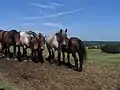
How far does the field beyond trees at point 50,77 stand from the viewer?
1308 centimetres

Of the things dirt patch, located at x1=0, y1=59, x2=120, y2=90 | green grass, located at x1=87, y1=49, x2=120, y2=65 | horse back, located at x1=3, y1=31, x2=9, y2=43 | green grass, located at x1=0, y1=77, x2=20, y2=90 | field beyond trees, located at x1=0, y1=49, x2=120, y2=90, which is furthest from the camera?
green grass, located at x1=87, y1=49, x2=120, y2=65

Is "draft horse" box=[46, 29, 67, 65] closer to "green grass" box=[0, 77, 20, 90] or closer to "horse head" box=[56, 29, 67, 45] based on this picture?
"horse head" box=[56, 29, 67, 45]

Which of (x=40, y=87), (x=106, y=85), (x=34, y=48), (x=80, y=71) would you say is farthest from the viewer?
(x=34, y=48)

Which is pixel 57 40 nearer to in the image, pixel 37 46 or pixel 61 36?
pixel 61 36

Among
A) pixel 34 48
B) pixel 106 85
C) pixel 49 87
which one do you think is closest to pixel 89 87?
pixel 106 85

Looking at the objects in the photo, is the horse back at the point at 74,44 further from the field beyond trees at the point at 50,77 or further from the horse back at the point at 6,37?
the horse back at the point at 6,37

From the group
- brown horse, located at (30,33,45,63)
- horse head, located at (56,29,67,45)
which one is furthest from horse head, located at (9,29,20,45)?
horse head, located at (56,29,67,45)

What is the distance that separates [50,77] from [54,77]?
0.61 feet

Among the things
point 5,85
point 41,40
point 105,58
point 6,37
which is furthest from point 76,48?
point 105,58

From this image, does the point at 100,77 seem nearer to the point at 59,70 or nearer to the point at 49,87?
the point at 59,70

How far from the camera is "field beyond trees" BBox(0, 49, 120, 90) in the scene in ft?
42.9

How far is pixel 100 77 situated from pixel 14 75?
4.01 metres

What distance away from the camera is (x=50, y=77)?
13.9 m

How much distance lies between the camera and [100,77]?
14.7 metres
